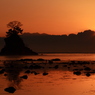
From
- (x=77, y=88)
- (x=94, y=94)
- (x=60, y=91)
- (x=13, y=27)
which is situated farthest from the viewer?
(x=13, y=27)

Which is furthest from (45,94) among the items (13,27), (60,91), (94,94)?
(13,27)

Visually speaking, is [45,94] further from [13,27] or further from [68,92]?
[13,27]

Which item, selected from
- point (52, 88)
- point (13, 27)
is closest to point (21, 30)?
point (13, 27)

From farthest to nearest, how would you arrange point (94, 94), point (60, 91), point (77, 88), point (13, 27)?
point (13, 27)
point (77, 88)
point (60, 91)
point (94, 94)

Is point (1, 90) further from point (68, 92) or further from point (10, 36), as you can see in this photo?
point (10, 36)

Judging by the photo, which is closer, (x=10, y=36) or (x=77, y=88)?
(x=77, y=88)

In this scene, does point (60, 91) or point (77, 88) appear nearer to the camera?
point (60, 91)

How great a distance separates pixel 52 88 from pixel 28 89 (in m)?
3.20

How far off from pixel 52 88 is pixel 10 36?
160694 millimetres

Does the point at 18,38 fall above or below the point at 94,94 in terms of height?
above

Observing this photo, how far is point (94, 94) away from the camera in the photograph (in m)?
31.2

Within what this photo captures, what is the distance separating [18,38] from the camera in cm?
19838

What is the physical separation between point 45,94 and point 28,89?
13.3 feet

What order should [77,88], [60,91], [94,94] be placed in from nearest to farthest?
[94,94] → [60,91] → [77,88]
